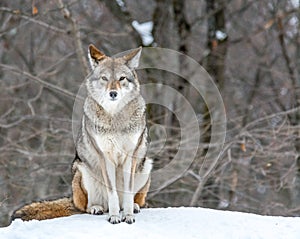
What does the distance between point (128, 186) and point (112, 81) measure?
47.9 inches

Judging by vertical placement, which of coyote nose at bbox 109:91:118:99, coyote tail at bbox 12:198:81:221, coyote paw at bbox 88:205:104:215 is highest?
coyote nose at bbox 109:91:118:99

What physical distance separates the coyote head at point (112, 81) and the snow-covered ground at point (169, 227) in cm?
129

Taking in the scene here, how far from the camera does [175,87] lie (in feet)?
47.6

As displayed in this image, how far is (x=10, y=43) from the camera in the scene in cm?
1608

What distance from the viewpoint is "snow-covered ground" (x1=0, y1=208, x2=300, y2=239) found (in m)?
5.33

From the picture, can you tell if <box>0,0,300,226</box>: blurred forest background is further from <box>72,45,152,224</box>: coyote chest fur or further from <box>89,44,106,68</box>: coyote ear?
<box>89,44,106,68</box>: coyote ear

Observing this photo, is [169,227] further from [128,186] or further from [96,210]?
[96,210]

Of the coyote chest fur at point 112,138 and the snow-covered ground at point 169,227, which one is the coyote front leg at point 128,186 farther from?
the snow-covered ground at point 169,227

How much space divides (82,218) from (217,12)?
1096 centimetres

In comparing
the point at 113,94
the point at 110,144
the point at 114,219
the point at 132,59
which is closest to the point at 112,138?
the point at 110,144

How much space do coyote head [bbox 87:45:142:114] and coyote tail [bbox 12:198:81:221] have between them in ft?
4.77

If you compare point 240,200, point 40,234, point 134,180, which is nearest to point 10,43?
point 240,200

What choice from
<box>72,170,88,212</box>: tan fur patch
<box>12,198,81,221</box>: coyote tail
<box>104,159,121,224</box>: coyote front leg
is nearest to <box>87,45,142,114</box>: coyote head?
<box>104,159,121,224</box>: coyote front leg

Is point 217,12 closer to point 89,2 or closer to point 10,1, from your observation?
point 89,2
